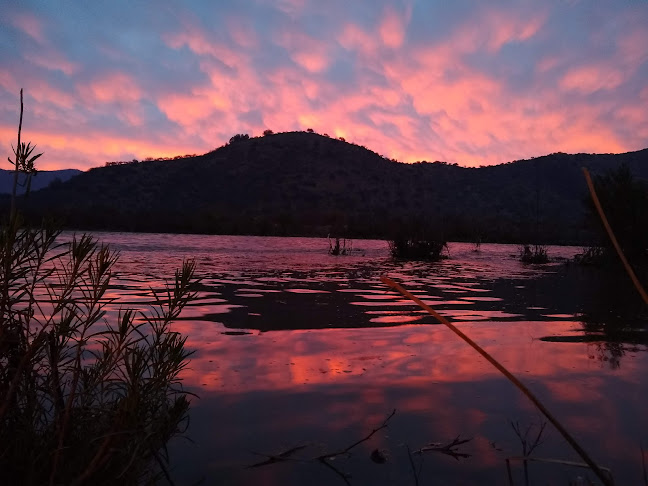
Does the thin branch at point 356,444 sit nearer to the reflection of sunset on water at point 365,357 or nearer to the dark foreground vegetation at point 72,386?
the reflection of sunset on water at point 365,357

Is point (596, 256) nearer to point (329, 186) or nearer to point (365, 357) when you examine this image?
point (365, 357)

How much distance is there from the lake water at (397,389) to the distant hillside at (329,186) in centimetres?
3975

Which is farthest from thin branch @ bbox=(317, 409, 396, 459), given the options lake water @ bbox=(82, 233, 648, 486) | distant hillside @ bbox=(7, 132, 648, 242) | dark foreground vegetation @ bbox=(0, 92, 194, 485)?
distant hillside @ bbox=(7, 132, 648, 242)

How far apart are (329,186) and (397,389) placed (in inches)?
2322

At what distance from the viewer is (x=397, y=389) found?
342 centimetres

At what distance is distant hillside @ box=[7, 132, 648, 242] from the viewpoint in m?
56.6

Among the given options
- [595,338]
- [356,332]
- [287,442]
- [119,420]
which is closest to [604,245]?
[595,338]

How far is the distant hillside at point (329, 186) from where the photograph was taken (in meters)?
56.6

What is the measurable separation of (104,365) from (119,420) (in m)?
0.21

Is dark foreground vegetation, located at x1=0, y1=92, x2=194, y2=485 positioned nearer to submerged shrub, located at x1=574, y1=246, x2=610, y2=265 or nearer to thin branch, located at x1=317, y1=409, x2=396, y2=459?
thin branch, located at x1=317, y1=409, x2=396, y2=459

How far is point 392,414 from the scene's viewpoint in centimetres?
288

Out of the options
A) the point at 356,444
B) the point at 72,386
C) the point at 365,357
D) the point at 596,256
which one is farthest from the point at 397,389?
the point at 596,256

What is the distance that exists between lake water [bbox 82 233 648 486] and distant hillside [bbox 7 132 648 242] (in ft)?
130

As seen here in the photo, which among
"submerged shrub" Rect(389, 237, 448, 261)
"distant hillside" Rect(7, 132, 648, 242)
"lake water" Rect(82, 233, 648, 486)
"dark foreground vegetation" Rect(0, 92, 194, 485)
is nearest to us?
"dark foreground vegetation" Rect(0, 92, 194, 485)
